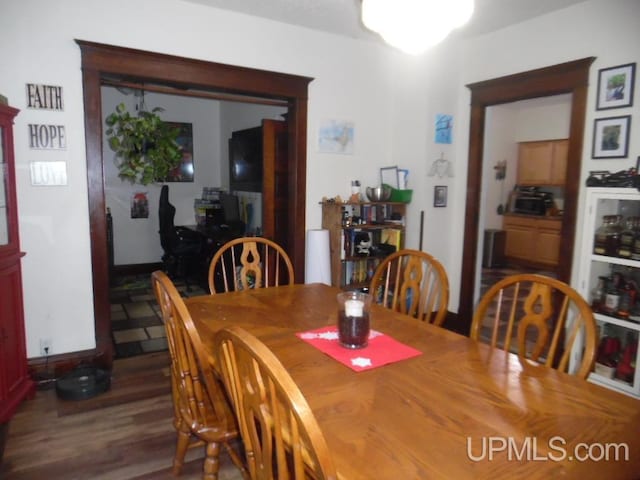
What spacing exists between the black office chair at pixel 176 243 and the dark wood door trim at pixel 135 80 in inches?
78.0

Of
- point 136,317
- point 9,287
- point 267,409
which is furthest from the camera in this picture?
point 136,317

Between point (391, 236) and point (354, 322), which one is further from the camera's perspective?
point (391, 236)

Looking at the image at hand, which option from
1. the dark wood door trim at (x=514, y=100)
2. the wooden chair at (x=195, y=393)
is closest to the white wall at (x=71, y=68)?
the wooden chair at (x=195, y=393)

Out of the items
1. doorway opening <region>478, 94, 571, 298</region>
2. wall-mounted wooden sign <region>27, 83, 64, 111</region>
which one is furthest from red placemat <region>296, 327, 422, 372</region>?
doorway opening <region>478, 94, 571, 298</region>

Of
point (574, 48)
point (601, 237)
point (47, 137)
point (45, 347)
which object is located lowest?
point (45, 347)

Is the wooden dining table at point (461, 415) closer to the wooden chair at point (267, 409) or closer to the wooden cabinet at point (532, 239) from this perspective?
the wooden chair at point (267, 409)

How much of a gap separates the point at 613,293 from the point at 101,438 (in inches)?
123

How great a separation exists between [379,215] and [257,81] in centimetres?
153

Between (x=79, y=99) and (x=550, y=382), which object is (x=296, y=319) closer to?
(x=550, y=382)

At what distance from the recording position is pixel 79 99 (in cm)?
277

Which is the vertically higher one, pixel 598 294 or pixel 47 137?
pixel 47 137

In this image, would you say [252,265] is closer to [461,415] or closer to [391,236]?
[461,415]

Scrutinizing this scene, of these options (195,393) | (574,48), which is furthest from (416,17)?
(574,48)

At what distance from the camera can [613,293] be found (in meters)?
Result: 2.72
